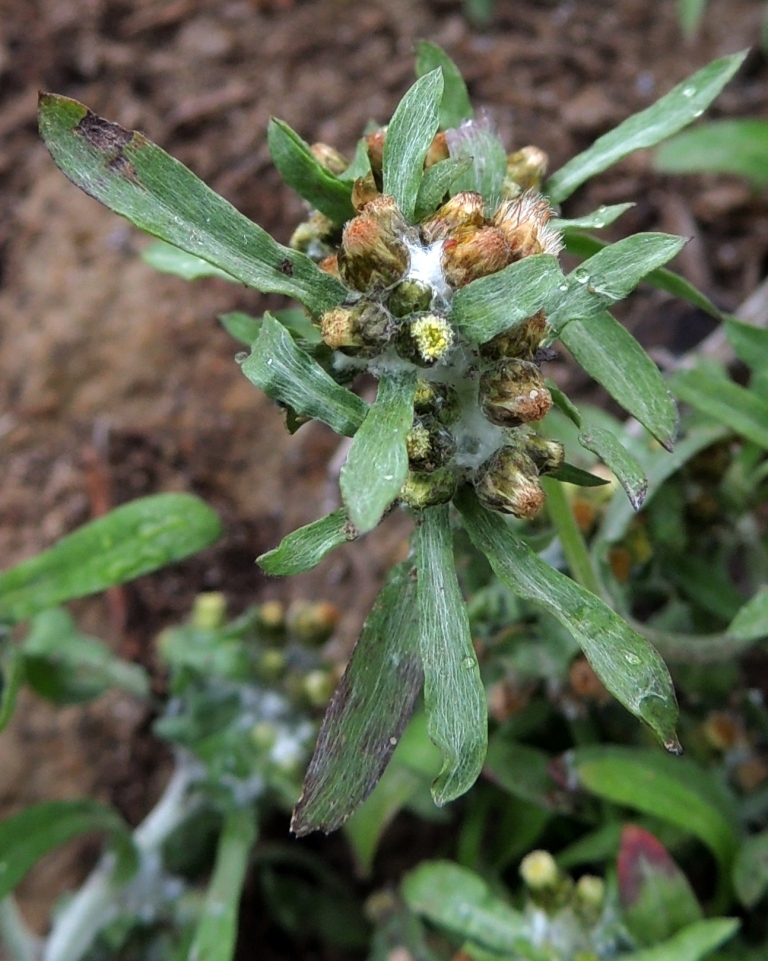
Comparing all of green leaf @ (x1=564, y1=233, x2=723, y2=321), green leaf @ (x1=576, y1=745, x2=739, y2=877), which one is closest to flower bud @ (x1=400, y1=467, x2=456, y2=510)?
green leaf @ (x1=564, y1=233, x2=723, y2=321)

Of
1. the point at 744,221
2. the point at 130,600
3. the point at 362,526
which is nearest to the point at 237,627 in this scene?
the point at 130,600

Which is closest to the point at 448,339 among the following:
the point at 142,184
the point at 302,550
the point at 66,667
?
the point at 302,550

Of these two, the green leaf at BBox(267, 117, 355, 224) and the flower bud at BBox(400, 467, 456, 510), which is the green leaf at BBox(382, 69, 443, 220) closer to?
the green leaf at BBox(267, 117, 355, 224)

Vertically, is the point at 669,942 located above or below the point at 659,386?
below

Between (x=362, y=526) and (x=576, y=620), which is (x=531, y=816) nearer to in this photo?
(x=576, y=620)

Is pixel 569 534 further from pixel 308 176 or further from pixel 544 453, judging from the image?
pixel 308 176

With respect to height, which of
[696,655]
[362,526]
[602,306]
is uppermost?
[602,306]
